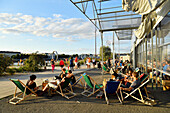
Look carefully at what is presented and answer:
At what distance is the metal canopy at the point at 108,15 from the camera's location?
21.6 feet

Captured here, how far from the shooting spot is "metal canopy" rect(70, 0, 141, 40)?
21.6 ft

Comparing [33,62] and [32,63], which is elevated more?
[33,62]

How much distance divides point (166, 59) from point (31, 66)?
11668 millimetres

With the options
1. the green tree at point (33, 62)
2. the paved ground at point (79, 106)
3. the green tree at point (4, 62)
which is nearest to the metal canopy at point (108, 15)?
the paved ground at point (79, 106)

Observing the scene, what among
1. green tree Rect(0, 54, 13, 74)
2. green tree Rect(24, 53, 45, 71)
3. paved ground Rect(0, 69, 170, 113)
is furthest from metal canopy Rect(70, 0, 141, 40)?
green tree Rect(24, 53, 45, 71)

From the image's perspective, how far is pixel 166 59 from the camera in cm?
496

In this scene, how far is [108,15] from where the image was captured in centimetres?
785

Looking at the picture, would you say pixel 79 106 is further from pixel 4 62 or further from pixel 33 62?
pixel 33 62

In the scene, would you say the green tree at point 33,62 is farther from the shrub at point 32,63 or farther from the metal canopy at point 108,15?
the metal canopy at point 108,15

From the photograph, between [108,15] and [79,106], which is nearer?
[79,106]

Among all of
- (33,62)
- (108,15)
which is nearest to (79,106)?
(108,15)

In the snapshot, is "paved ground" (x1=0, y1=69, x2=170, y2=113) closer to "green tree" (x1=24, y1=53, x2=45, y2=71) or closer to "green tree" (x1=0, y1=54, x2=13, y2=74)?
"green tree" (x1=0, y1=54, x2=13, y2=74)

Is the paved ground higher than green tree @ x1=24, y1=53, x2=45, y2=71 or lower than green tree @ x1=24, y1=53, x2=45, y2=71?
lower

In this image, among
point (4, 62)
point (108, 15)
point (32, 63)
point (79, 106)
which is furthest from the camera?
point (32, 63)
